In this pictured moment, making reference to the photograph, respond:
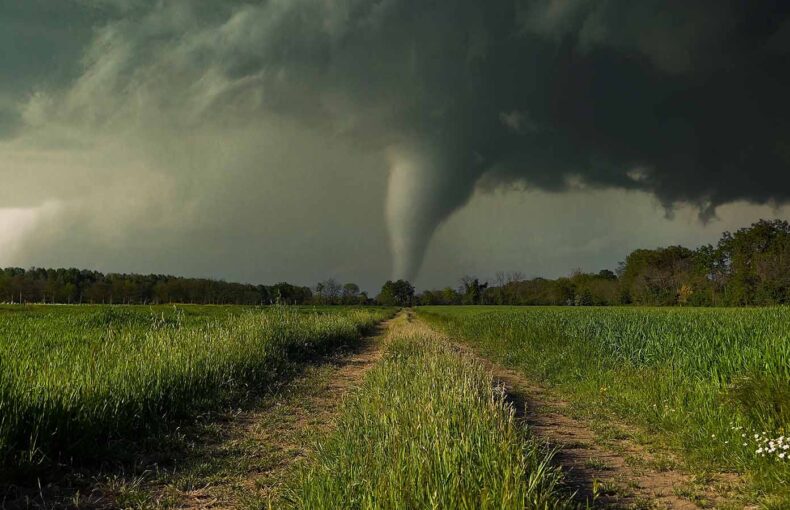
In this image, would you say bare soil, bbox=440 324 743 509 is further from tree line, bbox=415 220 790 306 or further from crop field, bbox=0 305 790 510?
tree line, bbox=415 220 790 306

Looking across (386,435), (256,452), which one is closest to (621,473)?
(386,435)

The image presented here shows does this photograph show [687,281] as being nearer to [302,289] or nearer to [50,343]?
[50,343]

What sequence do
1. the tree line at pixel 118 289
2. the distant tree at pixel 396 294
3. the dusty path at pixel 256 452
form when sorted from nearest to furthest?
1. the dusty path at pixel 256 452
2. the tree line at pixel 118 289
3. the distant tree at pixel 396 294

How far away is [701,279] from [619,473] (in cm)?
9857

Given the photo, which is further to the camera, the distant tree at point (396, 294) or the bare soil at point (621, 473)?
the distant tree at point (396, 294)

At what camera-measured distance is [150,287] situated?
15712 centimetres

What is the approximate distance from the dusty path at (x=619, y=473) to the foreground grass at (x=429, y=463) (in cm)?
A: 68

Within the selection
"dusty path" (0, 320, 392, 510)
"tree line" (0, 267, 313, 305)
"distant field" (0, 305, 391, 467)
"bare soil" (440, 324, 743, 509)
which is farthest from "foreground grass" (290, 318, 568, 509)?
"tree line" (0, 267, 313, 305)

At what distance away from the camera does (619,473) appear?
19.8 feet

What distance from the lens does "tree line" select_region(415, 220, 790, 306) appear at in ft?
233

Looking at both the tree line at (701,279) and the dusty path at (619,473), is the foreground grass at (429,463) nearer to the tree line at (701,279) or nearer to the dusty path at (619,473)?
the dusty path at (619,473)

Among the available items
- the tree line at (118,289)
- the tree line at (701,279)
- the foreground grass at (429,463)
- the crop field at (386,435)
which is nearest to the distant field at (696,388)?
the crop field at (386,435)

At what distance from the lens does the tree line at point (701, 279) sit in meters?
71.1

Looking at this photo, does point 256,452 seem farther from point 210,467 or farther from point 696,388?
point 696,388
